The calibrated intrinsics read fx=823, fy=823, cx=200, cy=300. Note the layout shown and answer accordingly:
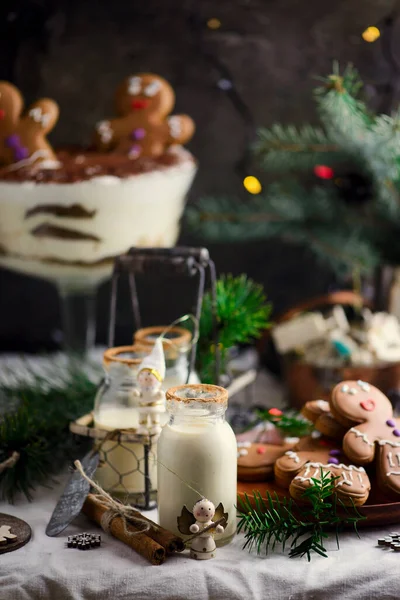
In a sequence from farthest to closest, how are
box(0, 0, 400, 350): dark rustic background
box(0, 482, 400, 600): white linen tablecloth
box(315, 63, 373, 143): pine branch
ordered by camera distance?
1. box(0, 0, 400, 350): dark rustic background
2. box(315, 63, 373, 143): pine branch
3. box(0, 482, 400, 600): white linen tablecloth

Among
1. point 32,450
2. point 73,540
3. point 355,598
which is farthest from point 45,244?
point 355,598

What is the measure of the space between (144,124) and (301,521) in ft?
2.34

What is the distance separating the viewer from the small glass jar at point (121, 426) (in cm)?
83

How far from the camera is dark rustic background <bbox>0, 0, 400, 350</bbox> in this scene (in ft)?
4.67

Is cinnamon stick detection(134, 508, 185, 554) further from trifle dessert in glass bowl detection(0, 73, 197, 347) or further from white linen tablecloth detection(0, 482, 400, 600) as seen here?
trifle dessert in glass bowl detection(0, 73, 197, 347)

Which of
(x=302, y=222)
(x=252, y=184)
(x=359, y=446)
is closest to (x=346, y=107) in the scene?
(x=302, y=222)

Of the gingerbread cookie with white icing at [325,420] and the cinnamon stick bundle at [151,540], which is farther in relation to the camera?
the gingerbread cookie with white icing at [325,420]

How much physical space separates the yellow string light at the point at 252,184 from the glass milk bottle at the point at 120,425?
0.68m

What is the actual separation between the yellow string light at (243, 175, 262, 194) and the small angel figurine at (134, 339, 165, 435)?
71 centimetres

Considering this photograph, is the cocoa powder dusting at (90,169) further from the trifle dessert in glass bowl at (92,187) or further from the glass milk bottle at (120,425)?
the glass milk bottle at (120,425)

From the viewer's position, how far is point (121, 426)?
2.72ft

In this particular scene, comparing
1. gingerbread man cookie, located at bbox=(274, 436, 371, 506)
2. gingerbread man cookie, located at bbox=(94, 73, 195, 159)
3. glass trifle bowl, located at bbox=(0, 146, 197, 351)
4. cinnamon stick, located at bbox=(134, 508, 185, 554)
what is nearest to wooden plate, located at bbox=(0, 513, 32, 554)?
cinnamon stick, located at bbox=(134, 508, 185, 554)

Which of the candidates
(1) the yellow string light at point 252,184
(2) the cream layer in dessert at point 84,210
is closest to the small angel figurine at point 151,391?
(2) the cream layer in dessert at point 84,210

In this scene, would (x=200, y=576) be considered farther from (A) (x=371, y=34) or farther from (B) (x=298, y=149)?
(A) (x=371, y=34)
